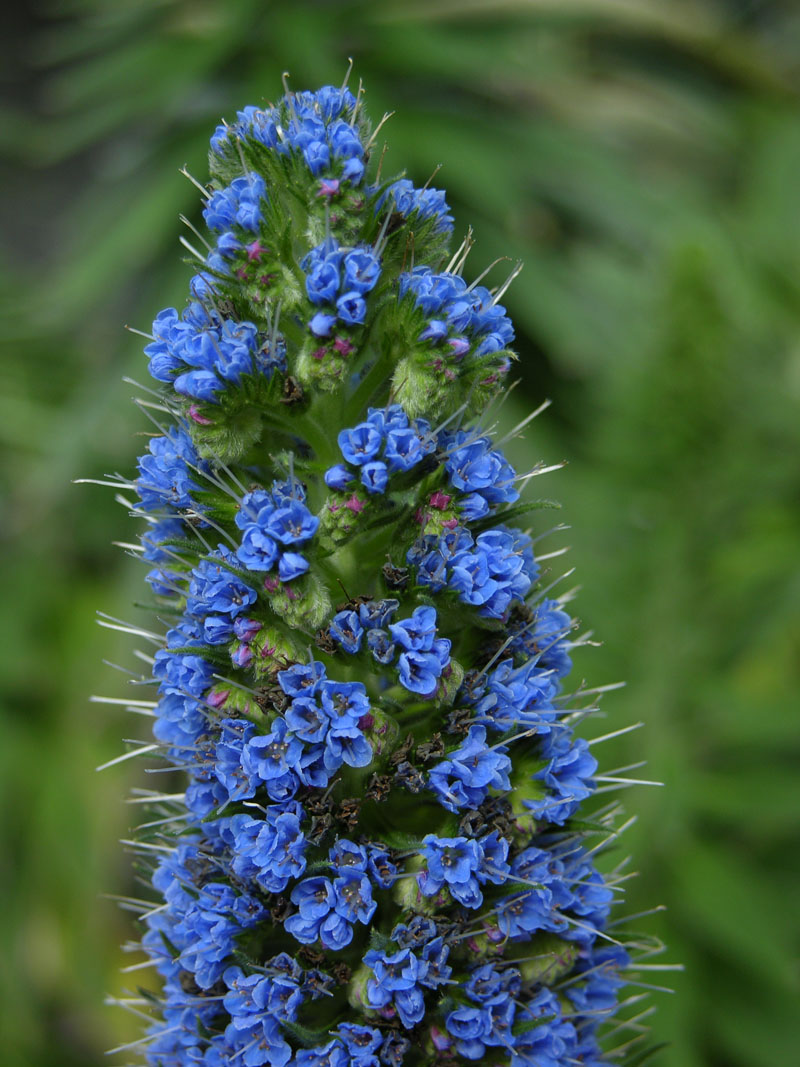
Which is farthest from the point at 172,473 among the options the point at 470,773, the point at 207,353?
the point at 470,773

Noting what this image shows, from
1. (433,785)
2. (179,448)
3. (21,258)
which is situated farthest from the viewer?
(21,258)

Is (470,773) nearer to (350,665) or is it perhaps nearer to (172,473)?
(350,665)

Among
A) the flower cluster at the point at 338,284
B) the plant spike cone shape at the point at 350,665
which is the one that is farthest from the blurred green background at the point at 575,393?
the flower cluster at the point at 338,284

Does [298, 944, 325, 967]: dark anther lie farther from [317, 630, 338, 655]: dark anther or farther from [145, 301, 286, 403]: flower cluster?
[145, 301, 286, 403]: flower cluster

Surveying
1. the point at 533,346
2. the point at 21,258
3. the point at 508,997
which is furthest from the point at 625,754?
the point at 21,258

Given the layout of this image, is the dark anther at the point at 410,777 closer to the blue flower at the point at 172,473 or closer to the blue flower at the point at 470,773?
the blue flower at the point at 470,773

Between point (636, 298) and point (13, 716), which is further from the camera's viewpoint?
point (13, 716)

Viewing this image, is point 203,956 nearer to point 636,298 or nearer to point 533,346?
point 636,298
